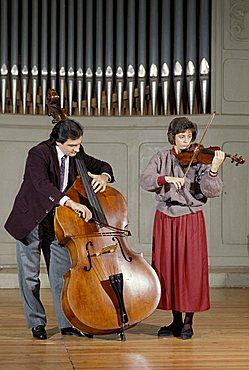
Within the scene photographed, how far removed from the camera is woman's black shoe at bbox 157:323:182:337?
511 cm

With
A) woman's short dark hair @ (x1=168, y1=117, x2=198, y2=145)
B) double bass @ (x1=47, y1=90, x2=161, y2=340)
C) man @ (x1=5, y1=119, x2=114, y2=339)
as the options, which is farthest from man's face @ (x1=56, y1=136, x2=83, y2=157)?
woman's short dark hair @ (x1=168, y1=117, x2=198, y2=145)

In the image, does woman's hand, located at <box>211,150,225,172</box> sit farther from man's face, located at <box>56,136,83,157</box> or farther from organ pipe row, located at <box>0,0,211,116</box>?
organ pipe row, located at <box>0,0,211,116</box>

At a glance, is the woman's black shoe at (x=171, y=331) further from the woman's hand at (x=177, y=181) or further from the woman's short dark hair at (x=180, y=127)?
the woman's short dark hair at (x=180, y=127)

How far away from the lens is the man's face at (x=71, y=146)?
4902 mm

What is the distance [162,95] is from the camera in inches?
297

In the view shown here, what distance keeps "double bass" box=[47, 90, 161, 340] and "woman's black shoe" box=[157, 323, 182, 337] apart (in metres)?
0.34

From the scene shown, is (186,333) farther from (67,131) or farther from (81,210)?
(67,131)

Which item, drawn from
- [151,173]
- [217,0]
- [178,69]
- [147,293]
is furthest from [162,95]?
[147,293]

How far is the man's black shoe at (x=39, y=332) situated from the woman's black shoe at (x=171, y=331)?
636 mm

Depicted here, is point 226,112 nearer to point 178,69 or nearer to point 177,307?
point 178,69

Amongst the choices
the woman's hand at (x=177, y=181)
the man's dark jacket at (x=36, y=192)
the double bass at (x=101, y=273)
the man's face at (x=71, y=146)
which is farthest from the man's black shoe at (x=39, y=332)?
the woman's hand at (x=177, y=181)

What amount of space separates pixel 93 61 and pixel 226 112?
1.17 m

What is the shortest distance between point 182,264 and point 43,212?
0.82 meters

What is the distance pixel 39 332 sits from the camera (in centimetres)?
503
